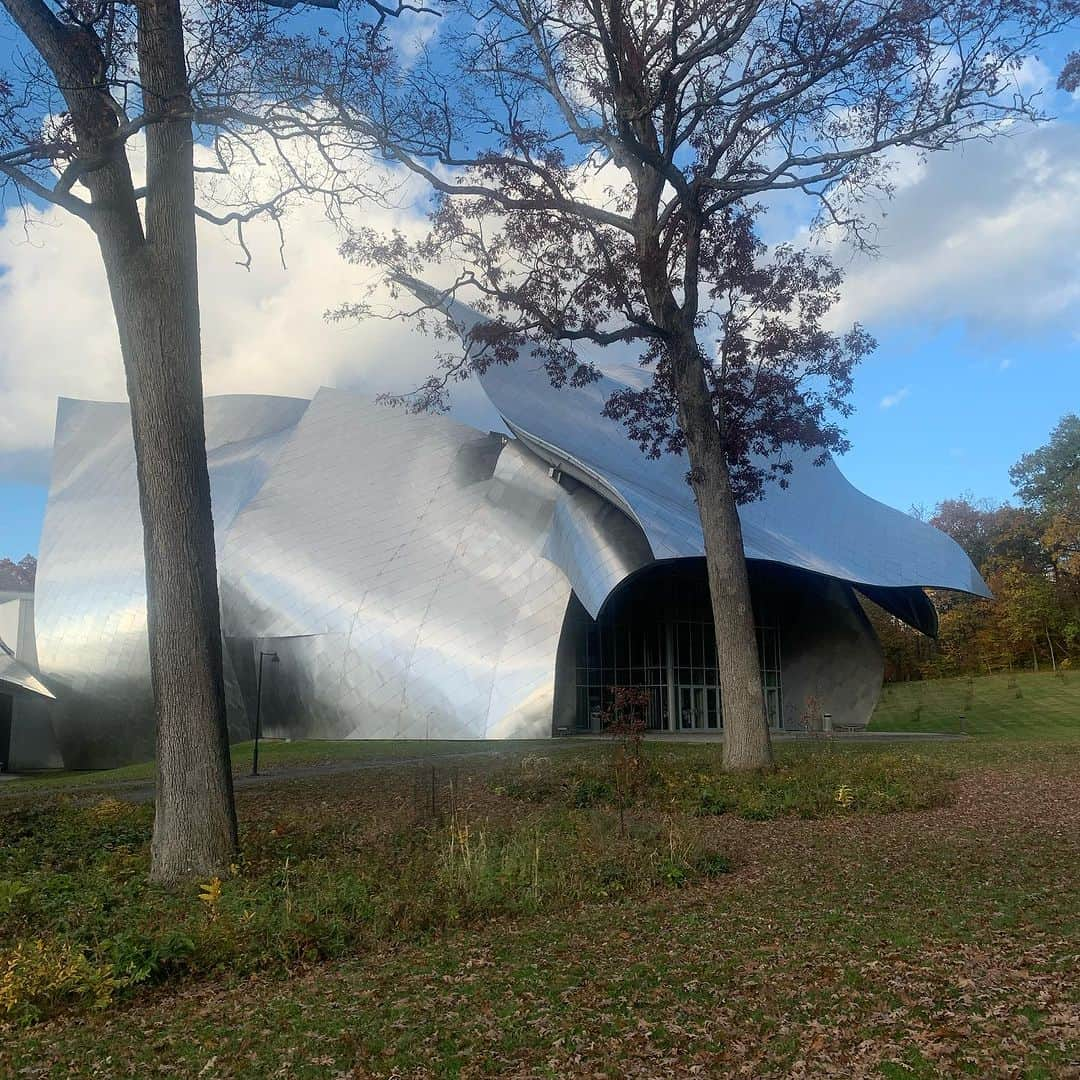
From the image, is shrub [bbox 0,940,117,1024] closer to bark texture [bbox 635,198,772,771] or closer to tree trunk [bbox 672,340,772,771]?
tree trunk [bbox 672,340,772,771]

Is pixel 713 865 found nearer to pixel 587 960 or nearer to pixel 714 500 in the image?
pixel 587 960

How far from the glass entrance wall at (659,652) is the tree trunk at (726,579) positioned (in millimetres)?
14151

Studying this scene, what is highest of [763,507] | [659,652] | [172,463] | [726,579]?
[763,507]

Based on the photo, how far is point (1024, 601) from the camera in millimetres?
52156

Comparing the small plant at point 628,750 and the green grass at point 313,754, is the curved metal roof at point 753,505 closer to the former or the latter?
the green grass at point 313,754

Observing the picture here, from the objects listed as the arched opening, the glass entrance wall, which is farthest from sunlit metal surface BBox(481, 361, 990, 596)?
the glass entrance wall

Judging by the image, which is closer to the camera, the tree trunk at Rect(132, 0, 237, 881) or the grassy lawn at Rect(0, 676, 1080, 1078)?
the grassy lawn at Rect(0, 676, 1080, 1078)

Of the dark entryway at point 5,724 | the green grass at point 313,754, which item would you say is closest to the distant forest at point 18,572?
the dark entryway at point 5,724

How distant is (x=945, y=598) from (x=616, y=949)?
58.9 m

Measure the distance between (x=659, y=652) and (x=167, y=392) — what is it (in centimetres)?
2342

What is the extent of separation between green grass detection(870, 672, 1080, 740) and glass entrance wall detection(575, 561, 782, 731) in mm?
6182

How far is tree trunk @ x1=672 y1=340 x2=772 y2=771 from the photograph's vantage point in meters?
13.5

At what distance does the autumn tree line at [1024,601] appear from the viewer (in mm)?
52719

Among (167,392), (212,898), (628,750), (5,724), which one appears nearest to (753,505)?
(628,750)
